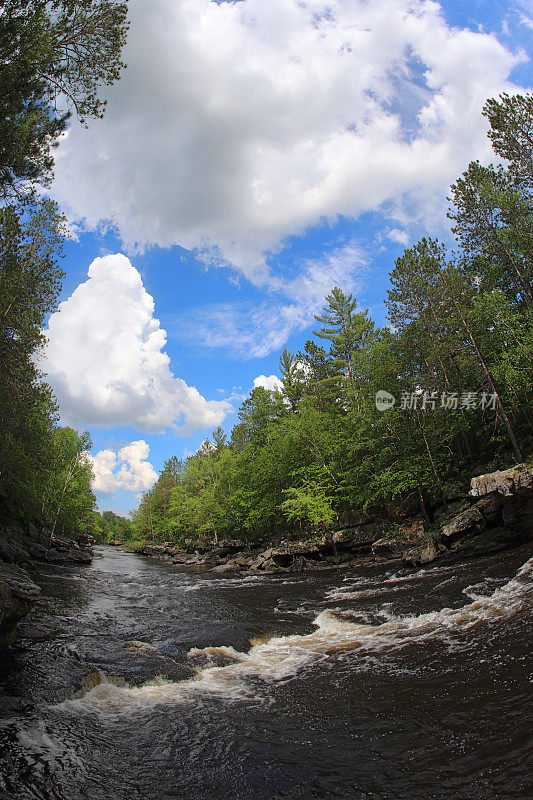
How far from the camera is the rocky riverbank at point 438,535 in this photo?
17422 mm

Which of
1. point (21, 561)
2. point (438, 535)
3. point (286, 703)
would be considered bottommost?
point (438, 535)

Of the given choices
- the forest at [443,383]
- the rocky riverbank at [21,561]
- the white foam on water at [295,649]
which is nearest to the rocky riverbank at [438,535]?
the forest at [443,383]

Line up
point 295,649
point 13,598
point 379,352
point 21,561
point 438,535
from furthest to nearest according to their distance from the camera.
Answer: point 379,352 → point 21,561 → point 438,535 → point 295,649 → point 13,598

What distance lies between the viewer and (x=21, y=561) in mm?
23859

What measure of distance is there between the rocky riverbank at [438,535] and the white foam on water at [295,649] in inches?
246

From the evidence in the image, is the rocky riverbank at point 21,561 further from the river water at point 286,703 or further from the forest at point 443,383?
the forest at point 443,383

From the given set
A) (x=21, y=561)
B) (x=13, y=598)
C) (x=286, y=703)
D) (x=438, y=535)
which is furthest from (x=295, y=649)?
(x=21, y=561)

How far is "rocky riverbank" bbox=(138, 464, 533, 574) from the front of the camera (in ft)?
57.2

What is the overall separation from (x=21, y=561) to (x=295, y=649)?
22.0 meters

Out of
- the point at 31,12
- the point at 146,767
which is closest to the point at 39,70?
the point at 31,12

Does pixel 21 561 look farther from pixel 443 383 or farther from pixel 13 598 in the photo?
pixel 443 383

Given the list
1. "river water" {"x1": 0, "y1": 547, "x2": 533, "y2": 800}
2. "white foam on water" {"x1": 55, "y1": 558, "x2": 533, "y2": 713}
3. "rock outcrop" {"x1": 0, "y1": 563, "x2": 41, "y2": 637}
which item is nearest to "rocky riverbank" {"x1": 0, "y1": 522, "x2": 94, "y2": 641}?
"rock outcrop" {"x1": 0, "y1": 563, "x2": 41, "y2": 637}

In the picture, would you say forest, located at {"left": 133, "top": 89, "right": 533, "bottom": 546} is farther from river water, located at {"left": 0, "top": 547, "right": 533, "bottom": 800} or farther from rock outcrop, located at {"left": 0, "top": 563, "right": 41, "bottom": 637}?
rock outcrop, located at {"left": 0, "top": 563, "right": 41, "bottom": 637}

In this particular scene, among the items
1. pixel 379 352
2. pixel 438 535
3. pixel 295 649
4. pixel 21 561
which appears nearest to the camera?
pixel 295 649
